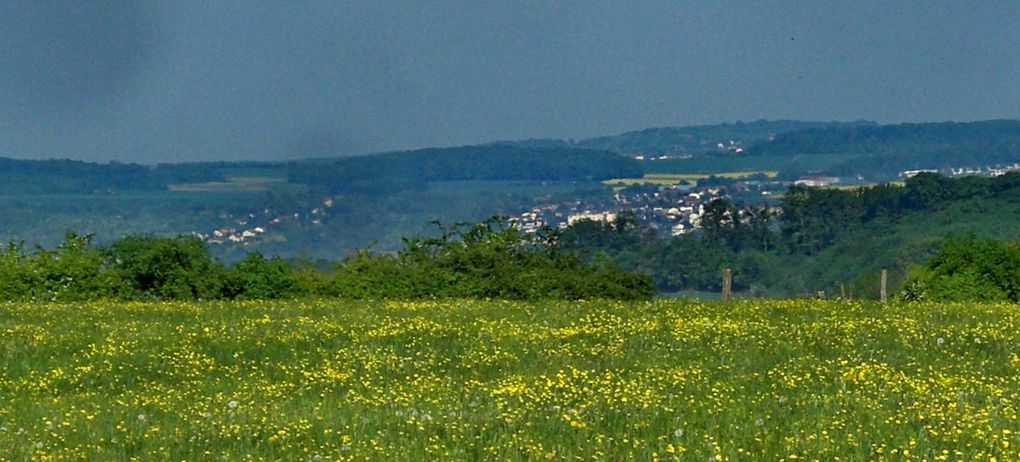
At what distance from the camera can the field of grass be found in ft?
45.7

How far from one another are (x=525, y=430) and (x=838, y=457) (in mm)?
3203

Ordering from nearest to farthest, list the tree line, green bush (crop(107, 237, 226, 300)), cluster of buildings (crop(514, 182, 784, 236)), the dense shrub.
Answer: the dense shrub
green bush (crop(107, 237, 226, 300))
the tree line
cluster of buildings (crop(514, 182, 784, 236))

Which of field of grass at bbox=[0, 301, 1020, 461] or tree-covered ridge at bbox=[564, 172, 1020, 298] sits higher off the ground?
field of grass at bbox=[0, 301, 1020, 461]

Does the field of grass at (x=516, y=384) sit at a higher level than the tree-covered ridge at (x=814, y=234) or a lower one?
higher

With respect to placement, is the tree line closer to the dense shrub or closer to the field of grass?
the field of grass

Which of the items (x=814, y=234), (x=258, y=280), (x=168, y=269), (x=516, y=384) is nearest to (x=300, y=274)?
(x=258, y=280)

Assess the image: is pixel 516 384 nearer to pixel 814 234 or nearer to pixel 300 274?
pixel 300 274

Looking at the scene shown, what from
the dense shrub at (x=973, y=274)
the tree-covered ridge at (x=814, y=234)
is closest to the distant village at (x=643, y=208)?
the tree-covered ridge at (x=814, y=234)

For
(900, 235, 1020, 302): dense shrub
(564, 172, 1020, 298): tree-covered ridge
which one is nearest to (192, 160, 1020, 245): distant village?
(564, 172, 1020, 298): tree-covered ridge

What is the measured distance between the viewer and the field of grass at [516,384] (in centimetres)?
1392

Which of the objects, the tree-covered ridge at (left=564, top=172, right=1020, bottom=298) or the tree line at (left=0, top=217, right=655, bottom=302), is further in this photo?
the tree-covered ridge at (left=564, top=172, right=1020, bottom=298)

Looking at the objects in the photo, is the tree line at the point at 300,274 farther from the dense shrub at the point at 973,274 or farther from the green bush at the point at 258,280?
the dense shrub at the point at 973,274

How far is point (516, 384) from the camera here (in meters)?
17.2

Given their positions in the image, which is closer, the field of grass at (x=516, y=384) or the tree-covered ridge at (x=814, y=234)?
the field of grass at (x=516, y=384)
